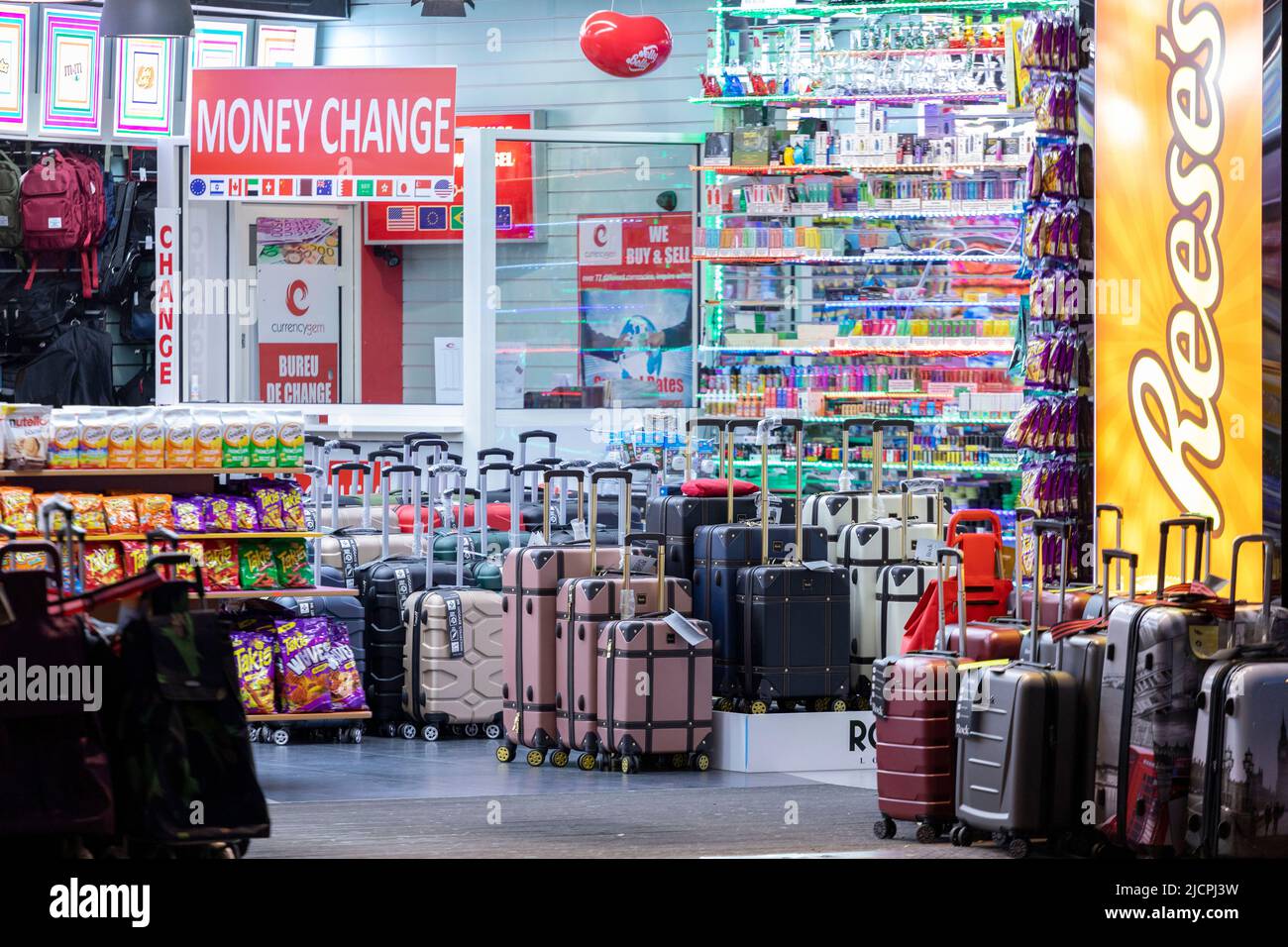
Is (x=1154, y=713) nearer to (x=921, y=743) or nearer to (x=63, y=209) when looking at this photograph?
(x=921, y=743)

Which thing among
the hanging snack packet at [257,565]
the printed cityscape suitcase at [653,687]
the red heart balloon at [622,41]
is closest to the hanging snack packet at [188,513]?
the hanging snack packet at [257,565]

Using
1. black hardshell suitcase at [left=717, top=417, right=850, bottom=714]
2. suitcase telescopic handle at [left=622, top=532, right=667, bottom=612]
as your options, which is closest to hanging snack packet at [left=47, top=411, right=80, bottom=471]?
suitcase telescopic handle at [left=622, top=532, right=667, bottom=612]

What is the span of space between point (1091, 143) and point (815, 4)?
5378mm

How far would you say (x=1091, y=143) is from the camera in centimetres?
702

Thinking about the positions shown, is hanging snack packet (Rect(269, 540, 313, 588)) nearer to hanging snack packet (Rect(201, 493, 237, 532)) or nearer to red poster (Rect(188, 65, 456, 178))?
hanging snack packet (Rect(201, 493, 237, 532))

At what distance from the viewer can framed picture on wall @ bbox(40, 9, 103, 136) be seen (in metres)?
13.6

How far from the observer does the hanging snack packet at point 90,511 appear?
7305mm

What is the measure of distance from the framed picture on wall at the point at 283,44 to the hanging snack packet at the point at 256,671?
765cm

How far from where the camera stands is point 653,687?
759 centimetres

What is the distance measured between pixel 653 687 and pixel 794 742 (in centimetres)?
68

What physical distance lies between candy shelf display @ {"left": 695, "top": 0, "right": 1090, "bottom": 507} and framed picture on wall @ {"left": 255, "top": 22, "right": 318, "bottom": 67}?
3.92 meters

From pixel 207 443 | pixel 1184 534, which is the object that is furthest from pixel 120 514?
pixel 1184 534

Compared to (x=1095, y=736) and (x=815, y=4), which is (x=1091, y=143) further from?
(x=815, y=4)
